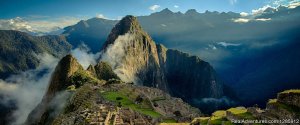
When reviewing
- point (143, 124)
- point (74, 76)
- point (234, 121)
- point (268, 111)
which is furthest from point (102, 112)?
point (74, 76)

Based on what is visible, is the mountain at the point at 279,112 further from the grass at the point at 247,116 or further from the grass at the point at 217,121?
the grass at the point at 217,121

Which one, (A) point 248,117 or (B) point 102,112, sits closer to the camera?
(A) point 248,117

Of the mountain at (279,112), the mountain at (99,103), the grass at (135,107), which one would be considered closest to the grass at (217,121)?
Answer: the mountain at (279,112)

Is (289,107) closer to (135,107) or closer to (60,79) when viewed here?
(135,107)

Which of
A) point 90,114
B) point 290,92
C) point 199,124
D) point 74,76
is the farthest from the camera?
point 74,76

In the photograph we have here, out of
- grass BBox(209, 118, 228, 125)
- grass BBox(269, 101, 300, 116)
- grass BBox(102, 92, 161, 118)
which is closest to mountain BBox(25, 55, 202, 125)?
grass BBox(102, 92, 161, 118)

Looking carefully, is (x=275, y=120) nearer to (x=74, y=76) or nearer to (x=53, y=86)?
(x=74, y=76)

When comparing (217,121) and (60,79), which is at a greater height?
(60,79)

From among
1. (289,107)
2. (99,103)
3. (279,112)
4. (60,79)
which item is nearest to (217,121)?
(279,112)
